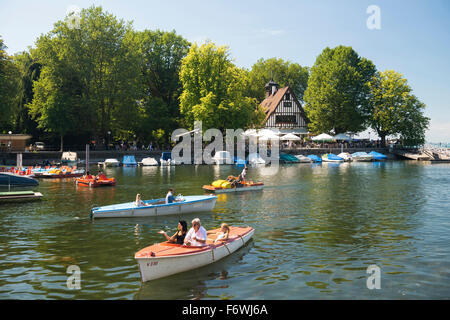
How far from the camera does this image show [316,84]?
300 ft

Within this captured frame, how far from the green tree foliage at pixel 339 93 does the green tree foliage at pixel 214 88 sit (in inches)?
904

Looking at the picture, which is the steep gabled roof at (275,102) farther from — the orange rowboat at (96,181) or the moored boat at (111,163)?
the orange rowboat at (96,181)

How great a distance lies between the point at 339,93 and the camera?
87.1m

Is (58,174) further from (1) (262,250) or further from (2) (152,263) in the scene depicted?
(2) (152,263)

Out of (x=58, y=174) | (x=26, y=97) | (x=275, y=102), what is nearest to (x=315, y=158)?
(x=275, y=102)

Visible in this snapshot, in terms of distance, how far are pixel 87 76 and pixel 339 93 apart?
51733 millimetres

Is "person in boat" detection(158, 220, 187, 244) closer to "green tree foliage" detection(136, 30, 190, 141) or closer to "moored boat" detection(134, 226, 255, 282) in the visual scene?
"moored boat" detection(134, 226, 255, 282)

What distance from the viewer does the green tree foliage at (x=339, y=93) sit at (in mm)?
87875

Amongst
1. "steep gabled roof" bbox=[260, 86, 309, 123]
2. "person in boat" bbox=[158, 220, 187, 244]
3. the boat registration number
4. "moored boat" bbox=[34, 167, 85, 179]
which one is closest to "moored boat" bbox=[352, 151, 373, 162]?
"steep gabled roof" bbox=[260, 86, 309, 123]

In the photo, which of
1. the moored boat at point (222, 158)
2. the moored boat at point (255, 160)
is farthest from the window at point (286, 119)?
the moored boat at point (222, 158)

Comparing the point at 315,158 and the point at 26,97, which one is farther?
the point at 315,158

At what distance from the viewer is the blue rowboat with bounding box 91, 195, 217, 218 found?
23031 millimetres
